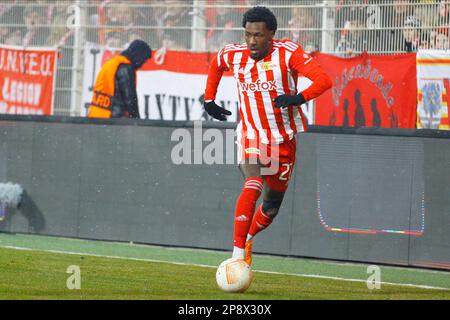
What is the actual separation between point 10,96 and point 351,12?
21.3 ft

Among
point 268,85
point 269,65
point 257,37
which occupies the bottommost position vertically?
point 268,85

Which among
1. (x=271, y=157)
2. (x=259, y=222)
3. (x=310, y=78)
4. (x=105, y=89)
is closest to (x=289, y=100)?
(x=310, y=78)

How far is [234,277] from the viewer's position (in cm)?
866

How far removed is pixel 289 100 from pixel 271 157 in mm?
650

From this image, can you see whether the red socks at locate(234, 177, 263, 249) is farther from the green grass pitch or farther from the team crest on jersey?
the team crest on jersey

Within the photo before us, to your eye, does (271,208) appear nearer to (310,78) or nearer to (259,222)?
(259,222)

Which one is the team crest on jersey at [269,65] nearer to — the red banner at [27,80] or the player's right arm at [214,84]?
the player's right arm at [214,84]

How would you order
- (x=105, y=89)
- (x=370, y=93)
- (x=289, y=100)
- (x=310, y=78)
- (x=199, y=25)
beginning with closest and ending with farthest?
(x=289, y=100)
(x=310, y=78)
(x=370, y=93)
(x=105, y=89)
(x=199, y=25)

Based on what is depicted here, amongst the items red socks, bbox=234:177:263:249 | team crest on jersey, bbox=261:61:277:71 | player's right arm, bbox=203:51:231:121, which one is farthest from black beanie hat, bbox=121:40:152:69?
red socks, bbox=234:177:263:249

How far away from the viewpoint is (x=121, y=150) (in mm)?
14266

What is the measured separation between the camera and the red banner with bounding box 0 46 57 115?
19.0 m

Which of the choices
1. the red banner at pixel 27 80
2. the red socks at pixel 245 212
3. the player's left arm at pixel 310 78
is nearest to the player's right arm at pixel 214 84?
the player's left arm at pixel 310 78
